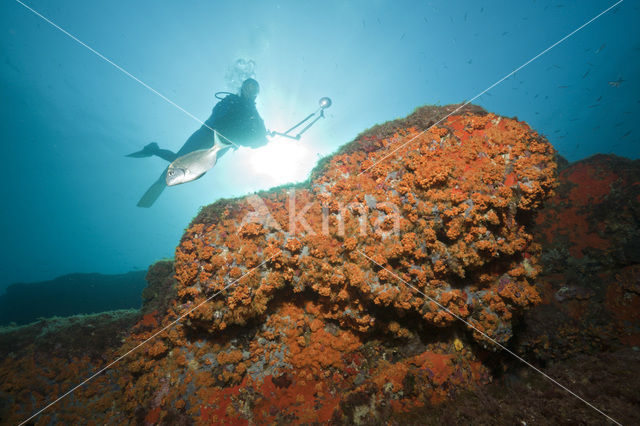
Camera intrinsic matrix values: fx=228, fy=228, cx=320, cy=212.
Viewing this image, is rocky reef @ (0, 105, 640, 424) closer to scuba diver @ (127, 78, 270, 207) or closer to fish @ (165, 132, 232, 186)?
fish @ (165, 132, 232, 186)

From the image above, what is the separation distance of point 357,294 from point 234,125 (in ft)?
43.0

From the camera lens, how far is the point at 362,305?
4223 millimetres

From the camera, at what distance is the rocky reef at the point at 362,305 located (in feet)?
12.9

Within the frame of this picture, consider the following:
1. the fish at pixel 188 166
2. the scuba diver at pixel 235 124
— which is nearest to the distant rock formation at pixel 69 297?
the scuba diver at pixel 235 124

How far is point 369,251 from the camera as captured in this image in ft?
13.4

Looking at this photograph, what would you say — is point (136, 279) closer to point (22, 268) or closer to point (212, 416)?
point (212, 416)

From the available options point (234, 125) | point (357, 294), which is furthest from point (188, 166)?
point (234, 125)

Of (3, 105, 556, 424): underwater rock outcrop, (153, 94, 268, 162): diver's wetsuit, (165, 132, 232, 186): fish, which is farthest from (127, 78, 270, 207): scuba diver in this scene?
(3, 105, 556, 424): underwater rock outcrop

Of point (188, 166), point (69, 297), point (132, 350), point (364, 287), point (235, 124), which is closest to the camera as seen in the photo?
point (364, 287)

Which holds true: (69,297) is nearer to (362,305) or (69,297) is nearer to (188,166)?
(188,166)

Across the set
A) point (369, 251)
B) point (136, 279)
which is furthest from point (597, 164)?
point (136, 279)

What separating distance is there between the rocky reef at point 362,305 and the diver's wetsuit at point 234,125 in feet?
32.9

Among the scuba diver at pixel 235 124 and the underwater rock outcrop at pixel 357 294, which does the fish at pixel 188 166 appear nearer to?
the underwater rock outcrop at pixel 357 294

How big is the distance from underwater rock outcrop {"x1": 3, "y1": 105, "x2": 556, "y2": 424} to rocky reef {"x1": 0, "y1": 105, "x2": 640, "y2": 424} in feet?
0.08
